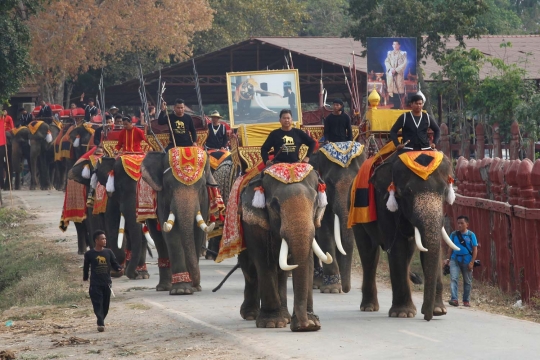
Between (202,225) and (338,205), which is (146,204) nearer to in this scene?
(202,225)

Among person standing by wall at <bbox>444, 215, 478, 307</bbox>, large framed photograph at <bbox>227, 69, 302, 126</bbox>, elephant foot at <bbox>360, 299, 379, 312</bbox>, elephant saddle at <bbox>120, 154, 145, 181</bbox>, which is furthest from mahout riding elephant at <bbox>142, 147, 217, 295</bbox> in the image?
person standing by wall at <bbox>444, 215, 478, 307</bbox>

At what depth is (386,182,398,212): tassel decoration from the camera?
492 inches

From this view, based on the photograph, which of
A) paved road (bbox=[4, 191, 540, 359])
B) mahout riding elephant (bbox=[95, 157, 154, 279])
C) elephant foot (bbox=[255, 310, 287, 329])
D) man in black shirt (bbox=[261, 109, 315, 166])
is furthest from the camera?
mahout riding elephant (bbox=[95, 157, 154, 279])

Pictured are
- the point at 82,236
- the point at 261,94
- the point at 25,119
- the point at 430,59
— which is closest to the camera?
the point at 261,94

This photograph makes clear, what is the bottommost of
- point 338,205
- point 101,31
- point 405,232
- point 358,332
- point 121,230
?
point 358,332

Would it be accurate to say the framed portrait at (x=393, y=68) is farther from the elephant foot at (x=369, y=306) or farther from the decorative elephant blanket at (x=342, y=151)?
the elephant foot at (x=369, y=306)

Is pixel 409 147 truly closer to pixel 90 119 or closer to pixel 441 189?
pixel 441 189

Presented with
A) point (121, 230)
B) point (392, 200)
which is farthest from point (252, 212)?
point (121, 230)

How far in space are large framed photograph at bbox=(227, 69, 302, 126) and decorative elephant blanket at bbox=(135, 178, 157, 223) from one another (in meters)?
1.96

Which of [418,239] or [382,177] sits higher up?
[382,177]

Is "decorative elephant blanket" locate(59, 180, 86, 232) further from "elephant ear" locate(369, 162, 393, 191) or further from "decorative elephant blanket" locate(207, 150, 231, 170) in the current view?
"elephant ear" locate(369, 162, 393, 191)

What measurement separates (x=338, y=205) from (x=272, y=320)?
11.2 ft

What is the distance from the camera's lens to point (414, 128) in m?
12.7

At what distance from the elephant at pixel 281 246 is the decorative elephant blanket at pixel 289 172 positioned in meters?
0.04
